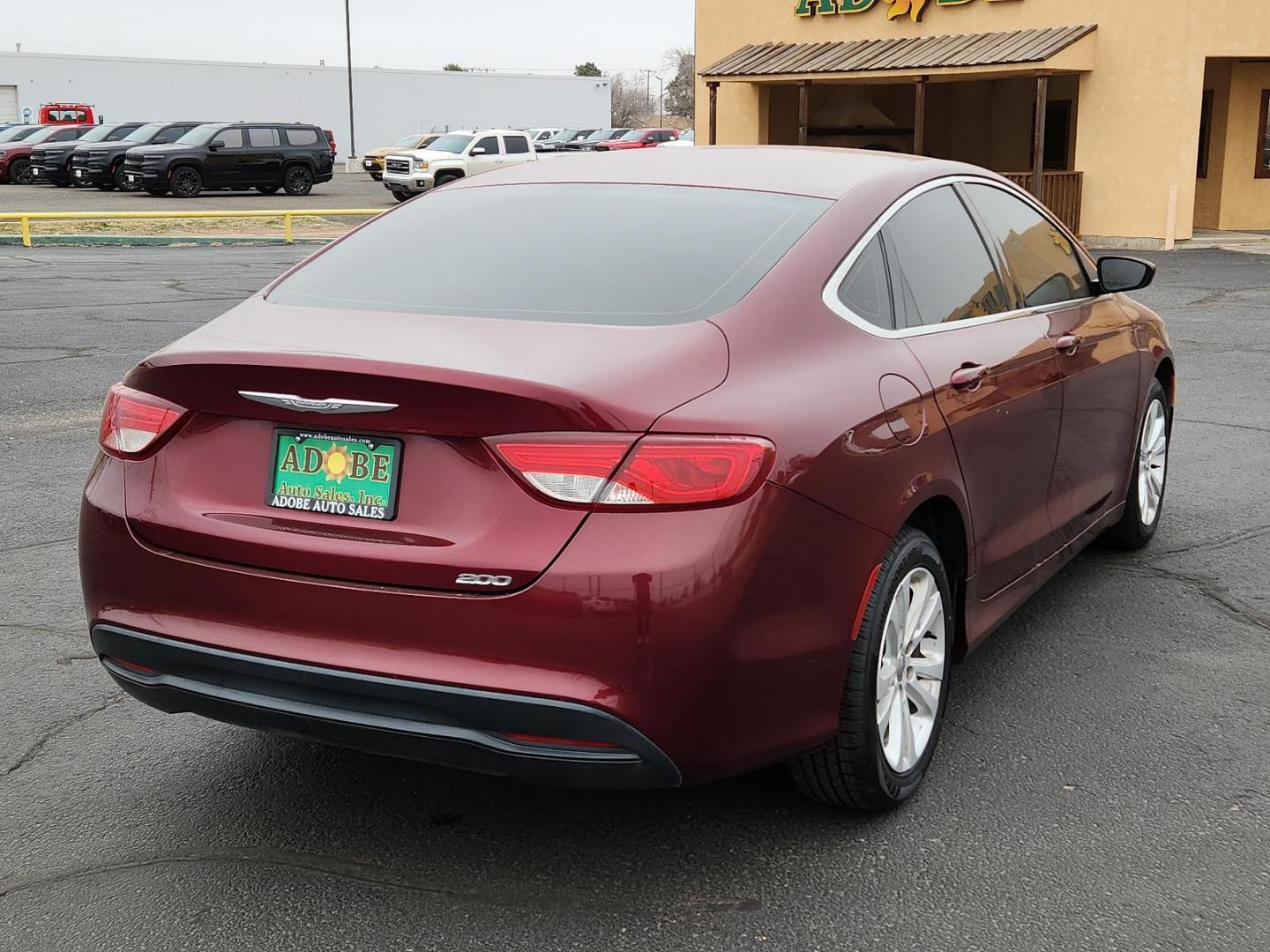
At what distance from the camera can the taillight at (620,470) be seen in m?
2.86

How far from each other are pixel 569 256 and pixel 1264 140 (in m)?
25.1

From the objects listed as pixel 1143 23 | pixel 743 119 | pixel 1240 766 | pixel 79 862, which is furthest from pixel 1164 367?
pixel 743 119

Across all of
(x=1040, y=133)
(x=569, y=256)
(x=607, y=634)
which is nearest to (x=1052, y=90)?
(x=1040, y=133)

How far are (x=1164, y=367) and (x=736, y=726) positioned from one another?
3.67 meters

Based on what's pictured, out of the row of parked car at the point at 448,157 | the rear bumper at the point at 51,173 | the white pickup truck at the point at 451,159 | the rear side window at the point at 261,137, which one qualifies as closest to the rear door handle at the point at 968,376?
the row of parked car at the point at 448,157

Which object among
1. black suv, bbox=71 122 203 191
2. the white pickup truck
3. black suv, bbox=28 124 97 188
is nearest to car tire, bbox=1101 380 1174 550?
the white pickup truck

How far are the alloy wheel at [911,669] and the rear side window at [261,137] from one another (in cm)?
3492

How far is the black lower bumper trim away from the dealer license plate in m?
0.34

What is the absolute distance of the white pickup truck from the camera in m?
35.3

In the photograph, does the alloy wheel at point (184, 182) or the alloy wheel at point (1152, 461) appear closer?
the alloy wheel at point (1152, 461)

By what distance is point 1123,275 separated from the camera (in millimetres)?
5238

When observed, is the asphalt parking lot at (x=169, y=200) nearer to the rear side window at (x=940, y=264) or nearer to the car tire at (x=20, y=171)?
the car tire at (x=20, y=171)

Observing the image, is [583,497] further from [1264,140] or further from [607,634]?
[1264,140]

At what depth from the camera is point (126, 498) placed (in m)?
3.29
